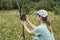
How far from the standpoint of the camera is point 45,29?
16.5 ft

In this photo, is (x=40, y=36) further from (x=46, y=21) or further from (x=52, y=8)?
(x=52, y=8)

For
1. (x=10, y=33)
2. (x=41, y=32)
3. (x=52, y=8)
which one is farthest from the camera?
(x=52, y=8)

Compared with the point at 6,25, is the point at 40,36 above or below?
above

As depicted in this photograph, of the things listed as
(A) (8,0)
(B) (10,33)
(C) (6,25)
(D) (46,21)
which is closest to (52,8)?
(A) (8,0)

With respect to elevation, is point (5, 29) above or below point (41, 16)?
below

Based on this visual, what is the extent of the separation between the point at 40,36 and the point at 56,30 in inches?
255

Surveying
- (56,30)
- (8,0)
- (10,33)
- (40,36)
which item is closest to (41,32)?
(40,36)

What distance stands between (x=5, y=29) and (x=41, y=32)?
6132mm

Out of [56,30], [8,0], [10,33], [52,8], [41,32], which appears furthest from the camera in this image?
[8,0]

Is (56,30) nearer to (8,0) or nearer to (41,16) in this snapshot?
(41,16)

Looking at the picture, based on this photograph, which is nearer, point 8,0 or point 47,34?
point 47,34

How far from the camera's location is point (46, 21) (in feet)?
16.7

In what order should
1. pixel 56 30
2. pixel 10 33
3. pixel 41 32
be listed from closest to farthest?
pixel 41 32
pixel 10 33
pixel 56 30

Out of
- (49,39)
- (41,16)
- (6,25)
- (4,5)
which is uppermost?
(41,16)
